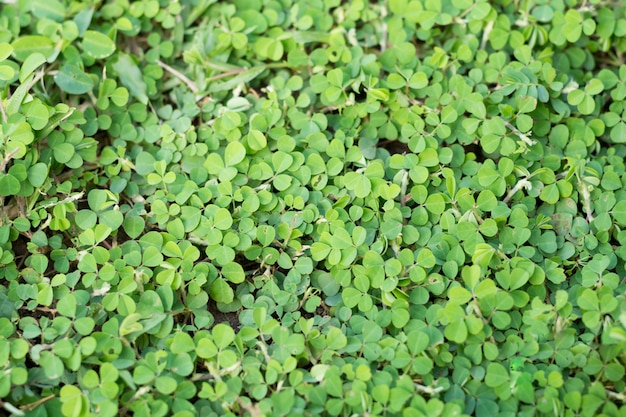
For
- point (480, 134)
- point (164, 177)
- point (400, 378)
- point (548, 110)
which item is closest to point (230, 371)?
point (400, 378)

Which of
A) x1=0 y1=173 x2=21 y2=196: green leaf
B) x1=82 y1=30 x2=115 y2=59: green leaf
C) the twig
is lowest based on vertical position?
x1=0 y1=173 x2=21 y2=196: green leaf

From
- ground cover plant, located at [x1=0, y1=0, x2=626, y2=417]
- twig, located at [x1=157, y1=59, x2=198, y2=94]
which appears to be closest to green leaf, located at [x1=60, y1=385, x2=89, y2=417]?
ground cover plant, located at [x1=0, y1=0, x2=626, y2=417]

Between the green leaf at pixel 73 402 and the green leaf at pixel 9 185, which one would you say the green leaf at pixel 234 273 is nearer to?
the green leaf at pixel 73 402

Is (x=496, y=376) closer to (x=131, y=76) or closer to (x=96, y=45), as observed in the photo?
(x=131, y=76)

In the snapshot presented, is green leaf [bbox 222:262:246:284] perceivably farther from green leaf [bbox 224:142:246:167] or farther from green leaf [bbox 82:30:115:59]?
green leaf [bbox 82:30:115:59]

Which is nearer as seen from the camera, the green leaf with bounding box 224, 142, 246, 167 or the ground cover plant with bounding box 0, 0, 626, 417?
the ground cover plant with bounding box 0, 0, 626, 417

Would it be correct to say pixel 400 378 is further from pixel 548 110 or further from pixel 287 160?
pixel 548 110

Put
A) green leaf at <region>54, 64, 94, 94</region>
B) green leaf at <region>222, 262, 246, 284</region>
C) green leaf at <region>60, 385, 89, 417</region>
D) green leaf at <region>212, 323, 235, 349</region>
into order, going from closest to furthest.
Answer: green leaf at <region>60, 385, 89, 417</region> < green leaf at <region>212, 323, 235, 349</region> < green leaf at <region>222, 262, 246, 284</region> < green leaf at <region>54, 64, 94, 94</region>
